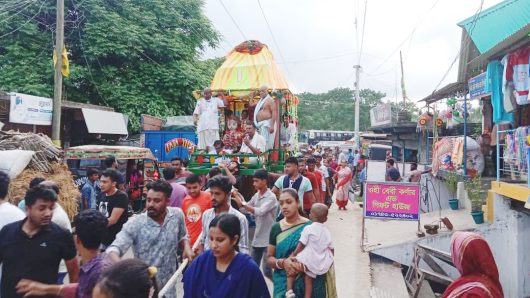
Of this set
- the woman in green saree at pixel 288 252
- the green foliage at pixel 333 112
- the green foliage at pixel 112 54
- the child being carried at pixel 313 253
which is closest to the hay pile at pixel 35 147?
the woman in green saree at pixel 288 252

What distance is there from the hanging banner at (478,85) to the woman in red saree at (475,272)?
Result: 23.7 feet

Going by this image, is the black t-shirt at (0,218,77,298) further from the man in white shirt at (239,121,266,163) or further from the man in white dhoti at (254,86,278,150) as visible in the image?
the man in white dhoti at (254,86,278,150)

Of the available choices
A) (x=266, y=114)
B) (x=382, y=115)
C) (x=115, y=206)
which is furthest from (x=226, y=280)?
(x=382, y=115)

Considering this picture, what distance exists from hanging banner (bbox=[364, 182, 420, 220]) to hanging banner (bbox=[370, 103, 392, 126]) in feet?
40.2

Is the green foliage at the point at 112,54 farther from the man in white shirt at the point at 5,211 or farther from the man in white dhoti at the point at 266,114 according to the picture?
the man in white shirt at the point at 5,211

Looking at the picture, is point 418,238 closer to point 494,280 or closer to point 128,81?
point 494,280

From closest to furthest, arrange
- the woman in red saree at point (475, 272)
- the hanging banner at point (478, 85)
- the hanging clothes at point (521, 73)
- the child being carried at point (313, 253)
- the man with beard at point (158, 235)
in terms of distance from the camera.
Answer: the woman in red saree at point (475, 272) < the man with beard at point (158, 235) < the child being carried at point (313, 253) < the hanging clothes at point (521, 73) < the hanging banner at point (478, 85)

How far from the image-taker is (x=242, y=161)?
25.9 feet

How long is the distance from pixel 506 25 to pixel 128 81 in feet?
52.5

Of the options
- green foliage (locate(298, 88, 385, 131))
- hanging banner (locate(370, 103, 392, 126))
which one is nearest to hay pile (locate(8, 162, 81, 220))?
hanging banner (locate(370, 103, 392, 126))

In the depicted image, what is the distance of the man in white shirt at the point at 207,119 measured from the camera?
9087 mm

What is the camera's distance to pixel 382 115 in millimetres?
21609

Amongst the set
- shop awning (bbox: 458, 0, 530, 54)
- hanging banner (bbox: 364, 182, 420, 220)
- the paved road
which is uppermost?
shop awning (bbox: 458, 0, 530, 54)

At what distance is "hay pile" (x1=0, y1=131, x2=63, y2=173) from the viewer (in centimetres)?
→ 748
